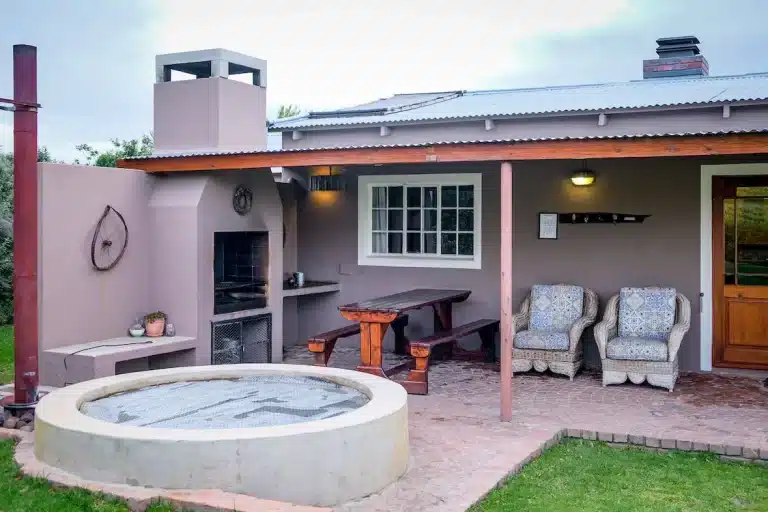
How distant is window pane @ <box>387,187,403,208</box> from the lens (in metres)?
10.3

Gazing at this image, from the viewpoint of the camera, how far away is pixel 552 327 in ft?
28.8

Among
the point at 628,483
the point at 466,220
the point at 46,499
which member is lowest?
the point at 628,483

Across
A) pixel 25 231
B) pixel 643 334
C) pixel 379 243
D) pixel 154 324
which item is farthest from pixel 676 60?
pixel 25 231

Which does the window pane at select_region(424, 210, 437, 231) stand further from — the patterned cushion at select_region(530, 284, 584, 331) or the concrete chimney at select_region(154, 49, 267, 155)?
the concrete chimney at select_region(154, 49, 267, 155)

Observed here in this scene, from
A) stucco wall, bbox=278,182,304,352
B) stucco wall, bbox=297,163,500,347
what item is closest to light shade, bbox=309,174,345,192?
stucco wall, bbox=297,163,500,347

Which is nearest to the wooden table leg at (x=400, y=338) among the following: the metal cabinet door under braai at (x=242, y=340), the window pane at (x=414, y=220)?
the window pane at (x=414, y=220)

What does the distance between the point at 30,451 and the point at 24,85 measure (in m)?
2.72

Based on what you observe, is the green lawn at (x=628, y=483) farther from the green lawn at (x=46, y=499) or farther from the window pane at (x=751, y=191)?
the window pane at (x=751, y=191)

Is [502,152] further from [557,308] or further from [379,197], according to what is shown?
[379,197]

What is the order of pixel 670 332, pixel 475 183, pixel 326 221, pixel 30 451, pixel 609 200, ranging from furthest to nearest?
pixel 326 221, pixel 475 183, pixel 609 200, pixel 670 332, pixel 30 451

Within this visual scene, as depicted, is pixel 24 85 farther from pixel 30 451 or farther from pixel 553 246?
pixel 553 246

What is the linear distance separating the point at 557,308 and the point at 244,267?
11.4ft

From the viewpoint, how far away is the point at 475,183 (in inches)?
383

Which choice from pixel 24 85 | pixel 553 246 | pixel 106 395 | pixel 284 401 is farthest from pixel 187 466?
pixel 553 246
